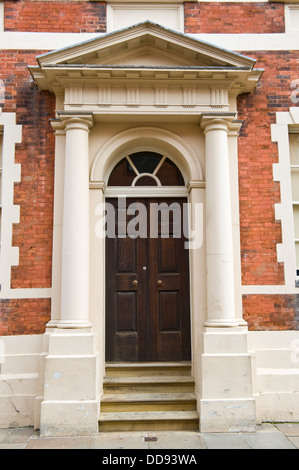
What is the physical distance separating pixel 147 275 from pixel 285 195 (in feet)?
7.77

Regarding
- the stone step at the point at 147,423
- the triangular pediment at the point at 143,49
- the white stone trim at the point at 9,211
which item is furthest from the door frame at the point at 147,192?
the triangular pediment at the point at 143,49

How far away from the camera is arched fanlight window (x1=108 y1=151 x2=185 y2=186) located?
265 inches

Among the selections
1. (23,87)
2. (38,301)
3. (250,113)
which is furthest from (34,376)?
(250,113)

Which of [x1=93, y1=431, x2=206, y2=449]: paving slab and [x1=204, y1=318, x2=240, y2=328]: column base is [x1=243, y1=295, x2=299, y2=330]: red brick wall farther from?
[x1=93, y1=431, x2=206, y2=449]: paving slab

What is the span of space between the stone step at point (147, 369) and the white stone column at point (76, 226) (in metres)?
0.89

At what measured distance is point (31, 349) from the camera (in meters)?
6.09

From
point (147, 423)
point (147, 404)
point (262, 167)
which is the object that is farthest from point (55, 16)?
point (147, 423)

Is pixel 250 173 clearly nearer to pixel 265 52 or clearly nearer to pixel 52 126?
pixel 265 52

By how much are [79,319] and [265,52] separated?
192 inches

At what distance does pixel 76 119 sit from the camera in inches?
240

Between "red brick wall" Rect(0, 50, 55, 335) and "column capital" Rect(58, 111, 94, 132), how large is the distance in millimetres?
473

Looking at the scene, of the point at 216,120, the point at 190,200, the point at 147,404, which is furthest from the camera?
the point at 190,200

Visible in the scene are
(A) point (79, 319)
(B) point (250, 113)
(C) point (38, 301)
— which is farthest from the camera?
(B) point (250, 113)

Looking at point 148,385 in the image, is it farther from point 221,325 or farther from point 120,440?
point 221,325
